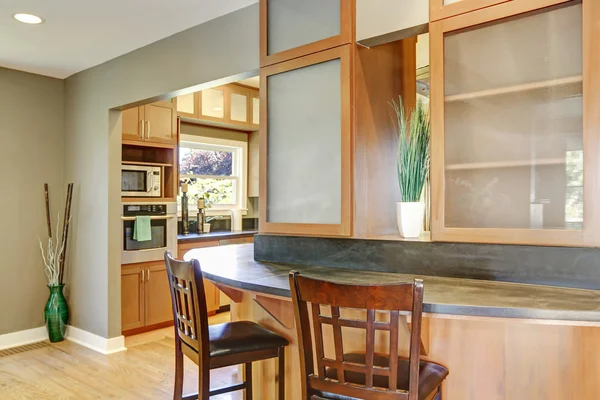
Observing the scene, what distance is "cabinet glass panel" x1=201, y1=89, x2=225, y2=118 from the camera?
4773mm

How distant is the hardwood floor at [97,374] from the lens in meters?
2.94

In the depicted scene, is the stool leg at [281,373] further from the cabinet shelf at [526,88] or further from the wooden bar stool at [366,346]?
the cabinet shelf at [526,88]

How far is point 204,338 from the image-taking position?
5.62ft

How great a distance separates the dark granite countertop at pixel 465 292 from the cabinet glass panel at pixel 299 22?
111 centimetres

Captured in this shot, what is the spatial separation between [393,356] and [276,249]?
3.80 feet

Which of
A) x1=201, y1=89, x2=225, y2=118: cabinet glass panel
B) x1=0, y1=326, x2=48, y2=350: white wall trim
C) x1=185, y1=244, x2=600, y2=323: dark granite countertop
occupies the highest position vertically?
x1=201, y1=89, x2=225, y2=118: cabinet glass panel

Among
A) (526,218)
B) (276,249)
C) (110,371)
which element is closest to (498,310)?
(526,218)

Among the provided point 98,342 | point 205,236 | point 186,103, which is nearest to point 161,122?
point 186,103

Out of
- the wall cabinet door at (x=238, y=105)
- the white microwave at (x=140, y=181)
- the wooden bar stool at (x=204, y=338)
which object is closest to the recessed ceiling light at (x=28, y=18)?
the white microwave at (x=140, y=181)

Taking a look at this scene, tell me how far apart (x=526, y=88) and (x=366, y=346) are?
1.14m

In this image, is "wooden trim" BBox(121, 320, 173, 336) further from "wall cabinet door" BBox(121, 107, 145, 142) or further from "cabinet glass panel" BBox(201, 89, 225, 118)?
"cabinet glass panel" BBox(201, 89, 225, 118)

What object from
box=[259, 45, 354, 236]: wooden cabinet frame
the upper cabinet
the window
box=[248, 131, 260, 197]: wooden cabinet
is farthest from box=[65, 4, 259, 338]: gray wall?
box=[248, 131, 260, 197]: wooden cabinet

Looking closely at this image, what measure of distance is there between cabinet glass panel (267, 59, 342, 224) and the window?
9.27 feet

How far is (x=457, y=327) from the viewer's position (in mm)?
1559
